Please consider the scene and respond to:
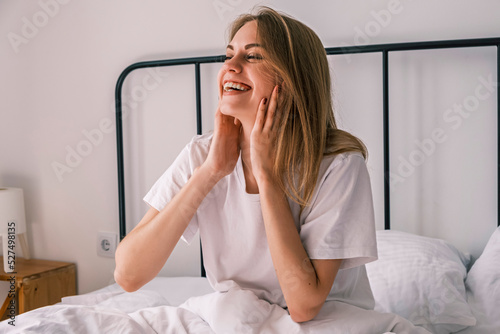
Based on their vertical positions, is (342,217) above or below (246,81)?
below

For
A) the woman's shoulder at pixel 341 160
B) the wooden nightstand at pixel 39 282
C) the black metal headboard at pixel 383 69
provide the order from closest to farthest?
the woman's shoulder at pixel 341 160, the black metal headboard at pixel 383 69, the wooden nightstand at pixel 39 282

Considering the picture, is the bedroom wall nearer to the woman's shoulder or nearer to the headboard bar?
the headboard bar

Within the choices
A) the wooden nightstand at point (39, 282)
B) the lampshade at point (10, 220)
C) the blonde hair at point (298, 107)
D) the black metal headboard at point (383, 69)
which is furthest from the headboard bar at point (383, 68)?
the blonde hair at point (298, 107)

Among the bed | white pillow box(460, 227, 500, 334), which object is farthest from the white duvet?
white pillow box(460, 227, 500, 334)

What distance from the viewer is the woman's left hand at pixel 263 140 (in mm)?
1031

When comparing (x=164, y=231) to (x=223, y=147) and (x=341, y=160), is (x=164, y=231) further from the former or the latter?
(x=341, y=160)

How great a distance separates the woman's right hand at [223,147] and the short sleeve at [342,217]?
20cm

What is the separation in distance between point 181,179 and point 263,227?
238 millimetres

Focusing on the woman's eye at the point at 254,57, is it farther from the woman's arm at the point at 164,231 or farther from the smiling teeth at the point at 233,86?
the woman's arm at the point at 164,231

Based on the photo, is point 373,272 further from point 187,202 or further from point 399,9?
point 399,9

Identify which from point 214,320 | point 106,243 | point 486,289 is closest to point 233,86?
point 214,320

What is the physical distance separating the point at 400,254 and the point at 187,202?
0.67 meters

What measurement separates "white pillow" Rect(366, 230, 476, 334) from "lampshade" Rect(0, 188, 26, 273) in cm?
140

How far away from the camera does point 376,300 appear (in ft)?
4.34
